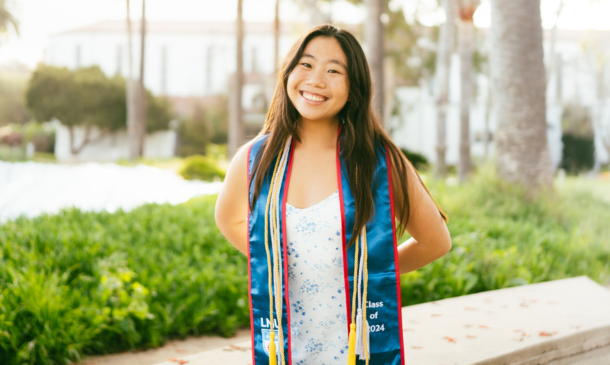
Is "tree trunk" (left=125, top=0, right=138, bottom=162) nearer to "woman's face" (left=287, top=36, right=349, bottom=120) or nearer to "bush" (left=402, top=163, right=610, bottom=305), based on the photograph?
"bush" (left=402, top=163, right=610, bottom=305)

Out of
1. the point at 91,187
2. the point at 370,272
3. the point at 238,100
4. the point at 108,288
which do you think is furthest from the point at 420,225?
the point at 238,100

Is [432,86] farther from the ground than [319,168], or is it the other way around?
[432,86]

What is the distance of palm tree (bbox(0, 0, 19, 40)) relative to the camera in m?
37.1

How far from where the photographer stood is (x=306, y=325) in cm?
185

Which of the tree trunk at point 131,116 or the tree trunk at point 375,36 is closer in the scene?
the tree trunk at point 375,36

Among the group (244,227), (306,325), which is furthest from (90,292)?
(306,325)

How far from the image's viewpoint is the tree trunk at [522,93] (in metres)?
7.58

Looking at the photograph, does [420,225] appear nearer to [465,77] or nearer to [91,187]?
[465,77]

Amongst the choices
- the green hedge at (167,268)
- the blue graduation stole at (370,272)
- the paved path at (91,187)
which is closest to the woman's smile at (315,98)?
the blue graduation stole at (370,272)

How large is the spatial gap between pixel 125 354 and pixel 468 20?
12828 mm

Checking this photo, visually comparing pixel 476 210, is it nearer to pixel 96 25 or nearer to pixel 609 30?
pixel 609 30

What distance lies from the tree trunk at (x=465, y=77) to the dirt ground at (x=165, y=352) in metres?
10.0

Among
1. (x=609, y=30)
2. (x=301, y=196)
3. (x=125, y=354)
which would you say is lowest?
(x=125, y=354)

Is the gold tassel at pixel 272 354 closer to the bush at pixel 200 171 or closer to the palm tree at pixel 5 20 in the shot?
the bush at pixel 200 171
